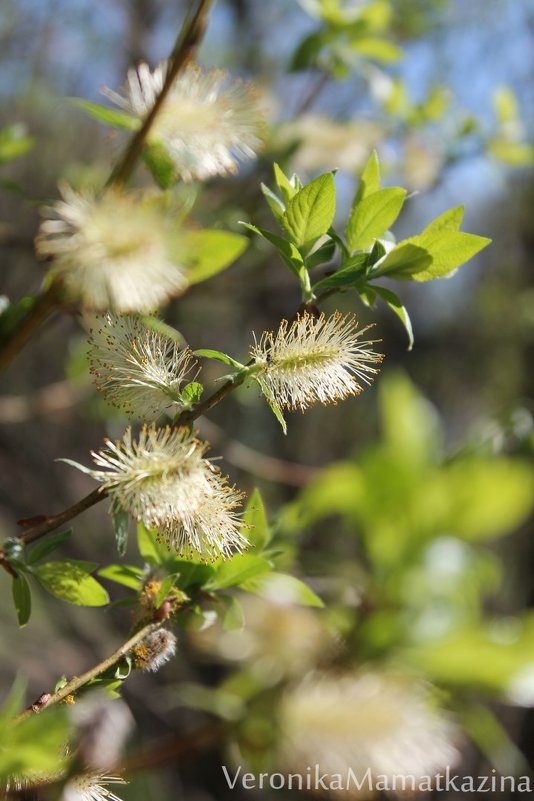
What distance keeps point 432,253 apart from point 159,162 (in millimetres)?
222

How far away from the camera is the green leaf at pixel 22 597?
55cm

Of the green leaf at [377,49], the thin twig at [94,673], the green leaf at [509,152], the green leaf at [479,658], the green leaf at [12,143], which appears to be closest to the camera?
the green leaf at [479,658]

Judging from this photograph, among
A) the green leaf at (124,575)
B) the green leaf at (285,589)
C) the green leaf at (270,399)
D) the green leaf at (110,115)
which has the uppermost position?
the green leaf at (110,115)

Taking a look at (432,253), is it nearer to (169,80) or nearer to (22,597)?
(169,80)

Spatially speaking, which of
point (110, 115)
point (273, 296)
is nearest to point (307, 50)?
point (110, 115)

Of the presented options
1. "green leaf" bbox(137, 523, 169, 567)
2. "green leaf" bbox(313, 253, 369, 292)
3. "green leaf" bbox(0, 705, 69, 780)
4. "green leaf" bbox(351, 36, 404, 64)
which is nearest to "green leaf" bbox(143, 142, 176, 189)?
"green leaf" bbox(313, 253, 369, 292)

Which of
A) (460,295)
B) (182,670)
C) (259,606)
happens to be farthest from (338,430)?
(259,606)

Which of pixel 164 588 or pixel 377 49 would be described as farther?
pixel 377 49

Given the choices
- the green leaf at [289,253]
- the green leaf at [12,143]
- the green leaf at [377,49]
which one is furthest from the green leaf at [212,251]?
the green leaf at [377,49]

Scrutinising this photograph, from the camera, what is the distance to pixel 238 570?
550 mm

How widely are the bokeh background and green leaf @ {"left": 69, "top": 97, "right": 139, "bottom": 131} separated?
36 cm

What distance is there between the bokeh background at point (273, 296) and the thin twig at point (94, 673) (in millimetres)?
481

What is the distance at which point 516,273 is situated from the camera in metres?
3.54

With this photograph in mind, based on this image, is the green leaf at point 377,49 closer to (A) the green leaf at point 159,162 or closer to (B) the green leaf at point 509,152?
(B) the green leaf at point 509,152
